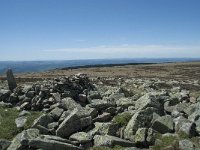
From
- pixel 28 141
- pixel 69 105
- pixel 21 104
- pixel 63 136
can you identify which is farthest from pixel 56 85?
pixel 28 141

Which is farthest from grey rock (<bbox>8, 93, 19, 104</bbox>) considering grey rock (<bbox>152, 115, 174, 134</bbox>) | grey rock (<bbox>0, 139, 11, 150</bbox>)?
grey rock (<bbox>152, 115, 174, 134</bbox>)

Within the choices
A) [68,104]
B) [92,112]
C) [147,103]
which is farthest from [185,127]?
[68,104]

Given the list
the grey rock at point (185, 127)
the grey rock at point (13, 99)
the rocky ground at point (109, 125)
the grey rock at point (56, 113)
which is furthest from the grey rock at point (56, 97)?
the grey rock at point (185, 127)

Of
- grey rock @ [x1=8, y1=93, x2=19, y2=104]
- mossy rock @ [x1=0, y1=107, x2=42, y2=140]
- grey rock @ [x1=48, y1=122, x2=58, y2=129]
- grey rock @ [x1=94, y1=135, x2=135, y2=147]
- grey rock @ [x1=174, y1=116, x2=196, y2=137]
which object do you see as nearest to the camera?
grey rock @ [x1=94, y1=135, x2=135, y2=147]

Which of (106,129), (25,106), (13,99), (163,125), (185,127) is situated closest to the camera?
(185,127)

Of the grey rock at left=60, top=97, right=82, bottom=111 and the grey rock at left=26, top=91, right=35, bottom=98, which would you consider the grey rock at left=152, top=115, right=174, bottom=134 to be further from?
the grey rock at left=26, top=91, right=35, bottom=98

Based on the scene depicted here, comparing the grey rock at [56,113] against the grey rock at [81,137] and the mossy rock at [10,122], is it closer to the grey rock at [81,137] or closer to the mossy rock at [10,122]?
the mossy rock at [10,122]

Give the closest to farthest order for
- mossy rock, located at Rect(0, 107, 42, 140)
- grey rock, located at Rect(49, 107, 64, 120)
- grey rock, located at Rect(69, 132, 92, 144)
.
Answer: grey rock, located at Rect(69, 132, 92, 144) → mossy rock, located at Rect(0, 107, 42, 140) → grey rock, located at Rect(49, 107, 64, 120)

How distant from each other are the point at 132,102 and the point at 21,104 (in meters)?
8.88

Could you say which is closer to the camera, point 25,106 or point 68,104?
point 68,104

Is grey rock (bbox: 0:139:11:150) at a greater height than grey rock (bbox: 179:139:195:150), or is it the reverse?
grey rock (bbox: 179:139:195:150)

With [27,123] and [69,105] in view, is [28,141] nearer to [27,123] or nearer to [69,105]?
[27,123]

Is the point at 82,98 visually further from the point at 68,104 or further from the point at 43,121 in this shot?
the point at 43,121

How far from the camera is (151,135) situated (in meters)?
16.6
